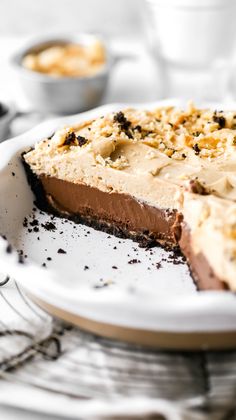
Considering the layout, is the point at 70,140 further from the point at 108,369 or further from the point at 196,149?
the point at 108,369

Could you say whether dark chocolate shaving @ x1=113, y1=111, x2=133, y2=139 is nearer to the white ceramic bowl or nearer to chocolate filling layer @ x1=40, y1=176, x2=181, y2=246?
chocolate filling layer @ x1=40, y1=176, x2=181, y2=246

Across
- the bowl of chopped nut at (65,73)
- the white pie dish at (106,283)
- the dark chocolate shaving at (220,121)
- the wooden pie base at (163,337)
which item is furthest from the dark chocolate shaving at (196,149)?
the bowl of chopped nut at (65,73)

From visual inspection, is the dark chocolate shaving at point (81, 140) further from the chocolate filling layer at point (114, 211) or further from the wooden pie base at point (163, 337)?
the wooden pie base at point (163, 337)

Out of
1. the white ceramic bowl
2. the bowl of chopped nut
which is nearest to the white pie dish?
→ the white ceramic bowl

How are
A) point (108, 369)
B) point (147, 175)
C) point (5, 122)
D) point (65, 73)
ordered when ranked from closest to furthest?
1. point (108, 369)
2. point (147, 175)
3. point (5, 122)
4. point (65, 73)

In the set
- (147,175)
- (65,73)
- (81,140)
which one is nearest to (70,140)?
(81,140)

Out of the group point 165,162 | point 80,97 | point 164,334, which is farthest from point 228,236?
point 80,97

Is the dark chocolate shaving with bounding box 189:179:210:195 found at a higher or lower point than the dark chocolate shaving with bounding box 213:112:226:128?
higher
